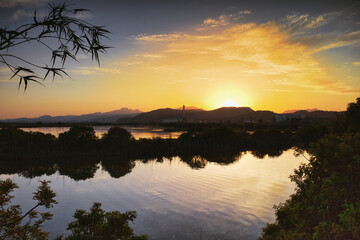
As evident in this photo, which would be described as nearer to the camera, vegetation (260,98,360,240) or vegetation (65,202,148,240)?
vegetation (260,98,360,240)

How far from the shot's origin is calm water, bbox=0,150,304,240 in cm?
1650

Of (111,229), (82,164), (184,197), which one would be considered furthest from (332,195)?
(82,164)

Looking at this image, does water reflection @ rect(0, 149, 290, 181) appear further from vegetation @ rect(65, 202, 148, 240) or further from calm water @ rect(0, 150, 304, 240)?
vegetation @ rect(65, 202, 148, 240)

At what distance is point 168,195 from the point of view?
954 inches

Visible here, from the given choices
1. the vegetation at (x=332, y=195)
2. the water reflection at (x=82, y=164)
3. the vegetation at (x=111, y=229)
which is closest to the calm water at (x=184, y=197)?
the water reflection at (x=82, y=164)

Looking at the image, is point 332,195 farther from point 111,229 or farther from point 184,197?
point 184,197

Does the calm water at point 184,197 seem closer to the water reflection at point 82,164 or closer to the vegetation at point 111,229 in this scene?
the water reflection at point 82,164

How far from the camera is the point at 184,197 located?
76.1 ft

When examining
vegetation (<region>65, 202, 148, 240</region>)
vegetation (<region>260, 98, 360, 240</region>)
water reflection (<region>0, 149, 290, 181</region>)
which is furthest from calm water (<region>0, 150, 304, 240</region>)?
vegetation (<region>260, 98, 360, 240</region>)

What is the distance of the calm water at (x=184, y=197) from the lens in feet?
54.1

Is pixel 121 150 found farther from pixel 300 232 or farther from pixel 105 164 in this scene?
pixel 300 232

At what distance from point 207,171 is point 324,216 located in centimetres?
3077

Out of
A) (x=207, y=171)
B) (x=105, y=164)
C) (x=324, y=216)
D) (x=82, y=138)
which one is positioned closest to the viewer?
(x=324, y=216)

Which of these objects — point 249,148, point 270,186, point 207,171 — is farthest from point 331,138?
point 249,148
